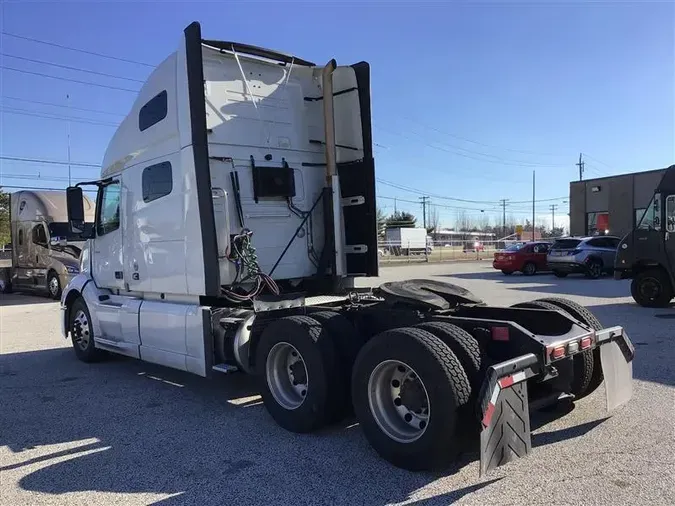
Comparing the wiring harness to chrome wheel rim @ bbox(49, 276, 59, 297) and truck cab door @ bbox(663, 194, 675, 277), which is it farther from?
chrome wheel rim @ bbox(49, 276, 59, 297)

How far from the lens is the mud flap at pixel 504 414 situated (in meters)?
3.48

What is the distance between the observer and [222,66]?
6.27 m

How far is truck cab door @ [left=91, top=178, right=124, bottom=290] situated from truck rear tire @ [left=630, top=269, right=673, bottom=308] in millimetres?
10957

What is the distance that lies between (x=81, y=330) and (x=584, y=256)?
18.6 metres

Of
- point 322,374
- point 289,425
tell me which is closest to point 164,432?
point 289,425

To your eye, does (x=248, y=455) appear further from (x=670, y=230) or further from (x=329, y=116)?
(x=670, y=230)

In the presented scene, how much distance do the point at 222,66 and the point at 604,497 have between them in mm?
5426

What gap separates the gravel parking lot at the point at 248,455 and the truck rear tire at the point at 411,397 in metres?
0.18

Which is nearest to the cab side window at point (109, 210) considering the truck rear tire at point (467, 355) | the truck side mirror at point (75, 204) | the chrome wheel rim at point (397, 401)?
the truck side mirror at point (75, 204)

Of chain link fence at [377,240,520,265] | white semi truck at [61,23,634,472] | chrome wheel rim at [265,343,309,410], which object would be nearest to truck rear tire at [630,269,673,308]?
white semi truck at [61,23,634,472]

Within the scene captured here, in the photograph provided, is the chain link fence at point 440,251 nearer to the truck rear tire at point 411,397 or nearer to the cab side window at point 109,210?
the cab side window at point 109,210

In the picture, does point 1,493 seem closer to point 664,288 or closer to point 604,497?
point 604,497

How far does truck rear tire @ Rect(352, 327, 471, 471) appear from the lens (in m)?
3.66

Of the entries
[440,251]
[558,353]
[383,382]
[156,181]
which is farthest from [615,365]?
[440,251]
